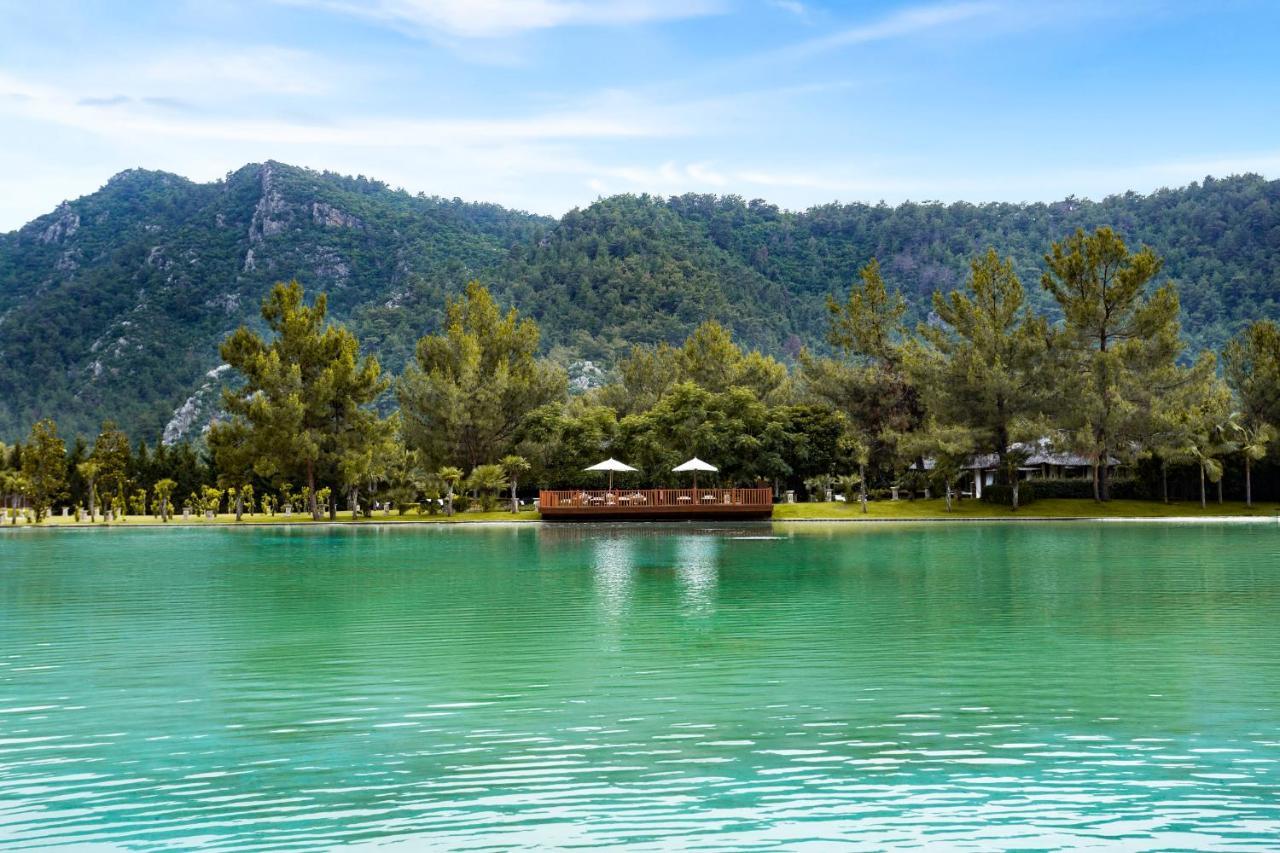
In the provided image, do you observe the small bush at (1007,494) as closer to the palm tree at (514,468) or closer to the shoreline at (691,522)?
the shoreline at (691,522)

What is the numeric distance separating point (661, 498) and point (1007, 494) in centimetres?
1656

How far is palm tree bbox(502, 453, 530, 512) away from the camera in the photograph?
191 feet

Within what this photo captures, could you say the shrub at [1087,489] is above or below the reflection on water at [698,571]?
above

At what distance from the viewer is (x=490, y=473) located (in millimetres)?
57688

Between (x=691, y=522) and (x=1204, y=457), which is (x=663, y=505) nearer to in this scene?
(x=691, y=522)

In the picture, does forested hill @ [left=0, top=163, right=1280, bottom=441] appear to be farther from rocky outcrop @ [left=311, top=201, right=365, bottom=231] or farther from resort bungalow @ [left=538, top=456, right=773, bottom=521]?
resort bungalow @ [left=538, top=456, right=773, bottom=521]

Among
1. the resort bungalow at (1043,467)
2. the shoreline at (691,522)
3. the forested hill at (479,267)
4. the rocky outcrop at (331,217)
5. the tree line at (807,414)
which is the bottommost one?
the shoreline at (691,522)

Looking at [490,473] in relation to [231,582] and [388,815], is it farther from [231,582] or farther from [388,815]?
[388,815]

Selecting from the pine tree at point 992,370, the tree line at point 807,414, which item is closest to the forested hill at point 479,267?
the tree line at point 807,414

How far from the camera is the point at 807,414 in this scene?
5919 cm

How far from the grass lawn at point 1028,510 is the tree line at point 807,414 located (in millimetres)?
1184

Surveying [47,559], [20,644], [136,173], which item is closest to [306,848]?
[20,644]

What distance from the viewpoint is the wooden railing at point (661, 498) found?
50.9 m

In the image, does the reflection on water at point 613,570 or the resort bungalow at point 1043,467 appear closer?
the reflection on water at point 613,570
